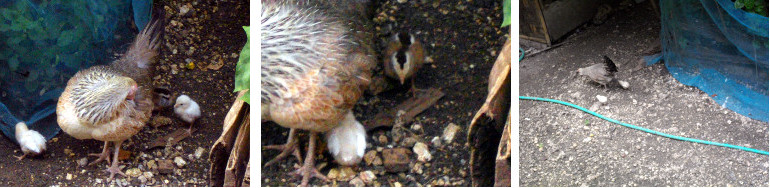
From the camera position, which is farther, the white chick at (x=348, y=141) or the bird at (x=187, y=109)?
the bird at (x=187, y=109)

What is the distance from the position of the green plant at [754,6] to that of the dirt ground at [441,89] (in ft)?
6.04

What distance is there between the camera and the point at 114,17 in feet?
6.86

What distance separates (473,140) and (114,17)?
1.42m

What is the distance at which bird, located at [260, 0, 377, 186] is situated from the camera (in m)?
1.37

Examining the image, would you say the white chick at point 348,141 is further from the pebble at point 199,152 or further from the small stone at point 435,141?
the pebble at point 199,152

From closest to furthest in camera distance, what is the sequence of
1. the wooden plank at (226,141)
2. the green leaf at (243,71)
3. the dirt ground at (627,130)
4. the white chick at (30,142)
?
the green leaf at (243,71) < the wooden plank at (226,141) < the white chick at (30,142) < the dirt ground at (627,130)

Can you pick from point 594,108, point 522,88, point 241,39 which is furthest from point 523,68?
point 241,39

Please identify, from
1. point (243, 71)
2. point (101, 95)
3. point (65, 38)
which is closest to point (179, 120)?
point (101, 95)

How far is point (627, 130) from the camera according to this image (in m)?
2.86

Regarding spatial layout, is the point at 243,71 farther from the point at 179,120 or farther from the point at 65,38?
the point at 65,38

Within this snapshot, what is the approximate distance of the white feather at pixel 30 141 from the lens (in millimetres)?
1976

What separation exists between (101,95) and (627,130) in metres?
2.33

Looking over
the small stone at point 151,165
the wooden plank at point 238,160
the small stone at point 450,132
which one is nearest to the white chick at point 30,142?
the small stone at point 151,165

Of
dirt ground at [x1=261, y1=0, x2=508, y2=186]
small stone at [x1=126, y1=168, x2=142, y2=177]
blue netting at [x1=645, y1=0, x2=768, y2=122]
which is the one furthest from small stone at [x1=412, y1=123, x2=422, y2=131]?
blue netting at [x1=645, y1=0, x2=768, y2=122]
